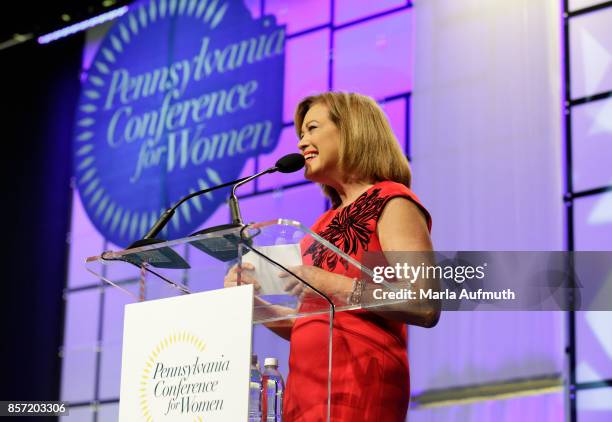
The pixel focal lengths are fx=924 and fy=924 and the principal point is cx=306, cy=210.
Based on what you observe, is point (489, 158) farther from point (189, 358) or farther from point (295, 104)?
point (189, 358)

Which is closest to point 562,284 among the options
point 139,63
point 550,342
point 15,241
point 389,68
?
point 550,342

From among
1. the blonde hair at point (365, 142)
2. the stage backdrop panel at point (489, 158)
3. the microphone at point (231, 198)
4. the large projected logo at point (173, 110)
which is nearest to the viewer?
the microphone at point (231, 198)

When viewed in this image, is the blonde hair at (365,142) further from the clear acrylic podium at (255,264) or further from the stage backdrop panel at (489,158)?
the stage backdrop panel at (489,158)

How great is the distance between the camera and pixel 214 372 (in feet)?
4.85

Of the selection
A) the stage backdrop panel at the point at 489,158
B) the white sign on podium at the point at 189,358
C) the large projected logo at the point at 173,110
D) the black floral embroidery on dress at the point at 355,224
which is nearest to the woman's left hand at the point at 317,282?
the white sign on podium at the point at 189,358

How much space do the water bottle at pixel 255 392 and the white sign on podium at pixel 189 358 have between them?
0.05 meters

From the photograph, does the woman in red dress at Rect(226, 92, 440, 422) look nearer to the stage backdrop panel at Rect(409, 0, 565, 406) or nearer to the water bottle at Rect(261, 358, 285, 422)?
the water bottle at Rect(261, 358, 285, 422)

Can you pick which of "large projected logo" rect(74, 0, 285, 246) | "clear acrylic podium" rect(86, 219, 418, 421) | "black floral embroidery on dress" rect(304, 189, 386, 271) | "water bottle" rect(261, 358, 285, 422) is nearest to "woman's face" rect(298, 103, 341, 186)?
"black floral embroidery on dress" rect(304, 189, 386, 271)

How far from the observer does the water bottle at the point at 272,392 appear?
1.54m

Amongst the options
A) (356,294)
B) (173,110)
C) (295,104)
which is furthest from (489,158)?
(356,294)

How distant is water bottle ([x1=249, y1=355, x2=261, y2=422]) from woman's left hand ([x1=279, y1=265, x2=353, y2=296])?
0.14 m

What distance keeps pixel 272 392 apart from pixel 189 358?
6.5 inches

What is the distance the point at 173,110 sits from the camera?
15.5 feet

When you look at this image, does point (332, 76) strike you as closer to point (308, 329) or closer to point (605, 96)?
point (605, 96)
